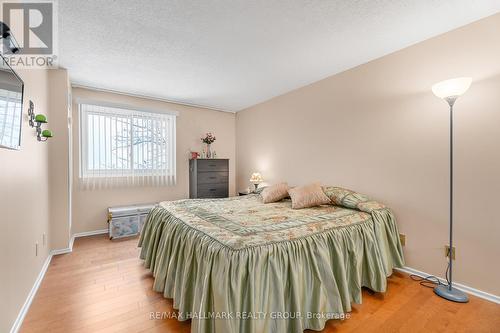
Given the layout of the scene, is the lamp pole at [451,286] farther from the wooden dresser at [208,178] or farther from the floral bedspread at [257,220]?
the wooden dresser at [208,178]

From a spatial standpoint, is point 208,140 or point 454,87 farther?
point 208,140

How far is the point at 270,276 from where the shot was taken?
133 cm

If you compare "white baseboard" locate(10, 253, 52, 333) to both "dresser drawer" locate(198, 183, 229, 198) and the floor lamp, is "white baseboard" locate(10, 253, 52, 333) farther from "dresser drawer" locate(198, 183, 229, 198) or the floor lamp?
the floor lamp

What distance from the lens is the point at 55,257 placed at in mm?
2693

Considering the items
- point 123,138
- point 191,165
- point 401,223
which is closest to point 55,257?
point 123,138

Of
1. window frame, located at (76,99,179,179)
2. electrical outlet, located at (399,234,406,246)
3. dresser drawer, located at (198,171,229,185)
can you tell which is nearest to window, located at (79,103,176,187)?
window frame, located at (76,99,179,179)

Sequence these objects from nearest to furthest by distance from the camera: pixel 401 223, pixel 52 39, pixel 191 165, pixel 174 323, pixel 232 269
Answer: pixel 232 269, pixel 174 323, pixel 52 39, pixel 401 223, pixel 191 165

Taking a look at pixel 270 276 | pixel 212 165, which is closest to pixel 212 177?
pixel 212 165

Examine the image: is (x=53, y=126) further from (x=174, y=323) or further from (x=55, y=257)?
(x=174, y=323)

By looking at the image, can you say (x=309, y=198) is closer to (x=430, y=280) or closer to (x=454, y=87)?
(x=430, y=280)

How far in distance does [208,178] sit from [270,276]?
3.21 meters

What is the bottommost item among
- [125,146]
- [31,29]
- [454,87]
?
[125,146]

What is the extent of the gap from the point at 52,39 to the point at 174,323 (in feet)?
9.50

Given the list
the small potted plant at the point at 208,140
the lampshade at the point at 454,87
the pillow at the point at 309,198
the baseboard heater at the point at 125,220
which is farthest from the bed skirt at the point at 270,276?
the small potted plant at the point at 208,140
